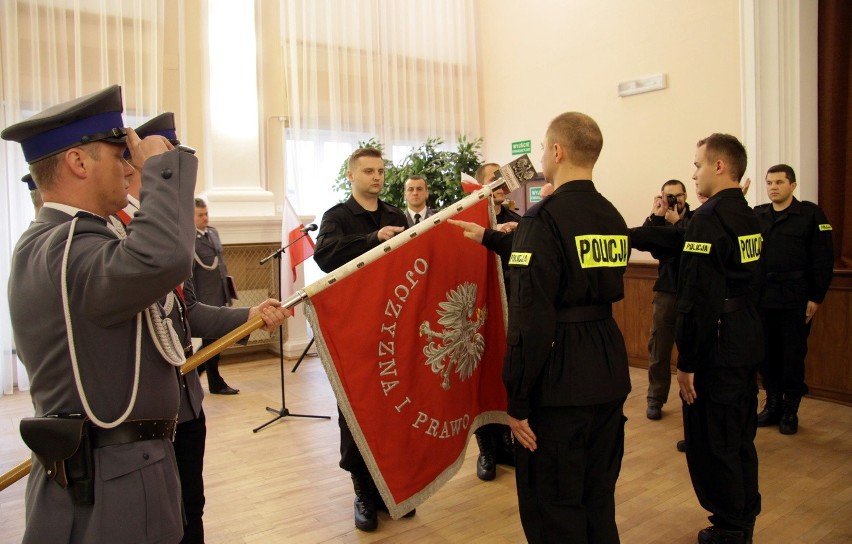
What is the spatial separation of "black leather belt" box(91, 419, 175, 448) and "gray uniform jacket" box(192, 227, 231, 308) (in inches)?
146

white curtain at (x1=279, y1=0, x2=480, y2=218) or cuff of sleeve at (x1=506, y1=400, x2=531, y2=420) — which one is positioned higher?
white curtain at (x1=279, y1=0, x2=480, y2=218)

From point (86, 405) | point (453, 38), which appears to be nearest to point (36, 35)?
point (453, 38)

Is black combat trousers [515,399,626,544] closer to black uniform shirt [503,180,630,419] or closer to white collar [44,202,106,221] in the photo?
black uniform shirt [503,180,630,419]

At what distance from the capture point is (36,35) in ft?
17.3

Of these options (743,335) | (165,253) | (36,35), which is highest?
(36,35)

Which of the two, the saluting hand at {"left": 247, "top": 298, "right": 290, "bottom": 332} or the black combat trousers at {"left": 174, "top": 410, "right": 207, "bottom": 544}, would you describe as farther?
the black combat trousers at {"left": 174, "top": 410, "right": 207, "bottom": 544}

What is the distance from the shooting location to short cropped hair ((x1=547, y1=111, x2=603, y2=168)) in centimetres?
188

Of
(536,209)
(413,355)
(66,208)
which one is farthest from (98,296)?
(413,355)

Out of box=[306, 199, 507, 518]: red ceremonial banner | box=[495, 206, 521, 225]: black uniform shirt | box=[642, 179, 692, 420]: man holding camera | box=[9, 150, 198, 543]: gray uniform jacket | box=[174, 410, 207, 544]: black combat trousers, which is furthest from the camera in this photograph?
box=[642, 179, 692, 420]: man holding camera

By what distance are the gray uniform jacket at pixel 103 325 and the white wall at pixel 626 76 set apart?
5.09 meters

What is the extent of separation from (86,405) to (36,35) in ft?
17.9

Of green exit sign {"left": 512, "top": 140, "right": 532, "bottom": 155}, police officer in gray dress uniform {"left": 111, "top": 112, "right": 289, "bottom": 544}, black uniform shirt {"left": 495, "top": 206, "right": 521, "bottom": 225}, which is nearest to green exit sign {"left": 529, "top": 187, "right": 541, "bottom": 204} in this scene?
green exit sign {"left": 512, "top": 140, "right": 532, "bottom": 155}

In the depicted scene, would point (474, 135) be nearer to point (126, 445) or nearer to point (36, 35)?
Result: point (36, 35)

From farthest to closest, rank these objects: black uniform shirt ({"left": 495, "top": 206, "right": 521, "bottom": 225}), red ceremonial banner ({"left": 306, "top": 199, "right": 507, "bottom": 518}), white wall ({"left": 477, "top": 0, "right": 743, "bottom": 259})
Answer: white wall ({"left": 477, "top": 0, "right": 743, "bottom": 259})
black uniform shirt ({"left": 495, "top": 206, "right": 521, "bottom": 225})
red ceremonial banner ({"left": 306, "top": 199, "right": 507, "bottom": 518})
